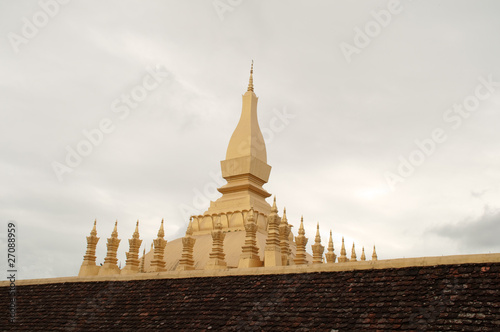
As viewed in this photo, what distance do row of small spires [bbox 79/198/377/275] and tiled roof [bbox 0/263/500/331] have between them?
2.41 metres

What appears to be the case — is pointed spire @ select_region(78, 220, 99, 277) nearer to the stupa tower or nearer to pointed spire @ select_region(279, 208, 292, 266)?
the stupa tower

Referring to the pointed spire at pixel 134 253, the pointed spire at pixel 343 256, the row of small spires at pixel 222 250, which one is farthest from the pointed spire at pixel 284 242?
the pointed spire at pixel 134 253

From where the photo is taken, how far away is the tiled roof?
10938 mm

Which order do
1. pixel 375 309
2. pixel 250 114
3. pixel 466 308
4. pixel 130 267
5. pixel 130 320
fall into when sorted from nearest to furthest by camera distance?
pixel 466 308 < pixel 375 309 < pixel 130 320 < pixel 130 267 < pixel 250 114

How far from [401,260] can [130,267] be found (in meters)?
11.8

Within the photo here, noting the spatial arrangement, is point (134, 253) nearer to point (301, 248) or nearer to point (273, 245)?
point (273, 245)

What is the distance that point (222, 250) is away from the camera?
1861 centimetres

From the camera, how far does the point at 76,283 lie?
18141mm

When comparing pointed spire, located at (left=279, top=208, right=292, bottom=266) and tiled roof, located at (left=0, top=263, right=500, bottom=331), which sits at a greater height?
pointed spire, located at (left=279, top=208, right=292, bottom=266)

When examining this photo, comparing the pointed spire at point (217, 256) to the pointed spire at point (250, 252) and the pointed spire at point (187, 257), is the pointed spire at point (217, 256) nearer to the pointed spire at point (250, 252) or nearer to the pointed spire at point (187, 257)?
the pointed spire at point (250, 252)

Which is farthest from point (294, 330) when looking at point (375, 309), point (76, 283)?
point (76, 283)

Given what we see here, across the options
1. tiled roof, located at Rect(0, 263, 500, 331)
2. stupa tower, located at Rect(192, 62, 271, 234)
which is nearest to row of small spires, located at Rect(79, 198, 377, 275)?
tiled roof, located at Rect(0, 263, 500, 331)

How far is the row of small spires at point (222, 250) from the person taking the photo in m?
17.5

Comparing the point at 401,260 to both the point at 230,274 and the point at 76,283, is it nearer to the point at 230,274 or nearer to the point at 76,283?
the point at 230,274
